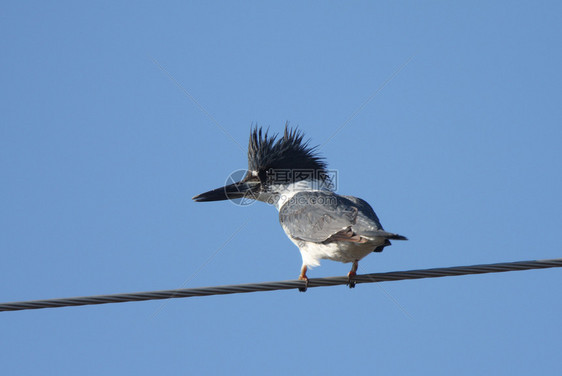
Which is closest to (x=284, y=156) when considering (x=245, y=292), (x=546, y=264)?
→ (x=245, y=292)

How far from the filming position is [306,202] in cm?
491

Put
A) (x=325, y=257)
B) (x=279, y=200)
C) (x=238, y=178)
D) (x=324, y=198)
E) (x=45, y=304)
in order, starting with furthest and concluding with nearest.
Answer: (x=238, y=178)
(x=279, y=200)
(x=324, y=198)
(x=325, y=257)
(x=45, y=304)

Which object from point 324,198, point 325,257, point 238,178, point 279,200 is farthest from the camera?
point 238,178

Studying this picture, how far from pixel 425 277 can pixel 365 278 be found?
0.57 metres

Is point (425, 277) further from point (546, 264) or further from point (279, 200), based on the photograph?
point (279, 200)

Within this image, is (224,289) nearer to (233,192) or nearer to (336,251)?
A: (336,251)

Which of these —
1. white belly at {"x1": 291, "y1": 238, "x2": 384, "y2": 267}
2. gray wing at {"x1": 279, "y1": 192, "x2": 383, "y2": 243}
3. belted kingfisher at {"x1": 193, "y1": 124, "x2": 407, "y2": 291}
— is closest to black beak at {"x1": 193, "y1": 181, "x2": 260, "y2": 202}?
belted kingfisher at {"x1": 193, "y1": 124, "x2": 407, "y2": 291}

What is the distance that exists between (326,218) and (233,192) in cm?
159

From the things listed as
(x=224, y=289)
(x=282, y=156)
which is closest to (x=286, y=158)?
(x=282, y=156)

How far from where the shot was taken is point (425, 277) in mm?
3447

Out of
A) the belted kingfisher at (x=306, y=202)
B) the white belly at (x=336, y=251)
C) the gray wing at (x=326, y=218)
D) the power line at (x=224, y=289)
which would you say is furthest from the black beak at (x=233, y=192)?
the power line at (x=224, y=289)

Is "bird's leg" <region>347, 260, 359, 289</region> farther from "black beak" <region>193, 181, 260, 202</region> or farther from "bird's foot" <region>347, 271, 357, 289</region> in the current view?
"black beak" <region>193, 181, 260, 202</region>

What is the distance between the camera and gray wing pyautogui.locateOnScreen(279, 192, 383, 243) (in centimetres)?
410

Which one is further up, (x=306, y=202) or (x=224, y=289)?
(x=306, y=202)
